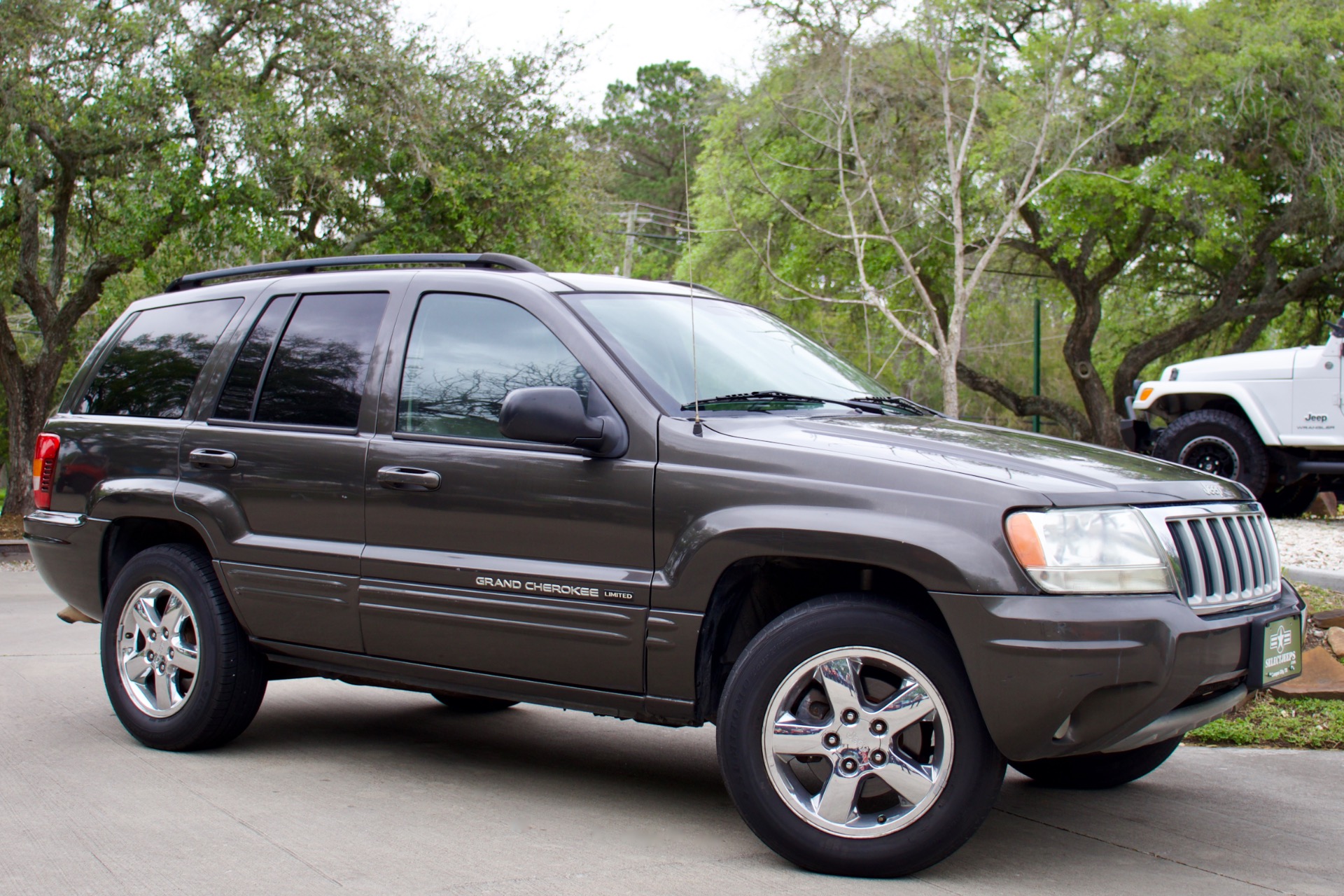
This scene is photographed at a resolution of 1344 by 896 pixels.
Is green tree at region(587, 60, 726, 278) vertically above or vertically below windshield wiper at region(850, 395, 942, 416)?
above

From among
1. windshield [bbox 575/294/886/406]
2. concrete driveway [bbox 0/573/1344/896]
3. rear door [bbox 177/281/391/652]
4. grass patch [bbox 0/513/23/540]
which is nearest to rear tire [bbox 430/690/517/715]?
concrete driveway [bbox 0/573/1344/896]

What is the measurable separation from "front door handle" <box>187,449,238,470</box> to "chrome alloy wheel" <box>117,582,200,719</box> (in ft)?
1.78

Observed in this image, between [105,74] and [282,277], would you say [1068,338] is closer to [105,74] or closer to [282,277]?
[105,74]

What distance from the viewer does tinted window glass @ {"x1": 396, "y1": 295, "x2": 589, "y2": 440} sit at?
4.49m

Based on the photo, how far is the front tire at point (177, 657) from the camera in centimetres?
514

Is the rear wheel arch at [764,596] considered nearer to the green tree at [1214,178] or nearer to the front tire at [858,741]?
the front tire at [858,741]

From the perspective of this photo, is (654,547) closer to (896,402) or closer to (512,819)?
(512,819)

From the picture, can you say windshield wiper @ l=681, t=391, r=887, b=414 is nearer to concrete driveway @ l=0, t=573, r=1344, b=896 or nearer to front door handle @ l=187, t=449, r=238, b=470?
concrete driveway @ l=0, t=573, r=1344, b=896

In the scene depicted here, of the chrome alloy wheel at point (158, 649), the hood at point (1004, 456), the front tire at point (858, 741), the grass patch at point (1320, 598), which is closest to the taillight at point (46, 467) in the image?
the chrome alloy wheel at point (158, 649)

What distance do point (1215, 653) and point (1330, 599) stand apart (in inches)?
176

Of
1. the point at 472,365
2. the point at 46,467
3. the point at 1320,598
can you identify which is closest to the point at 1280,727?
the point at 1320,598

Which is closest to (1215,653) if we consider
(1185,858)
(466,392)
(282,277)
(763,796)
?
(1185,858)

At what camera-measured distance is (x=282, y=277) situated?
5.48 metres

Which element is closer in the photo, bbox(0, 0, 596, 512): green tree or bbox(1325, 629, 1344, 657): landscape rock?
bbox(1325, 629, 1344, 657): landscape rock
